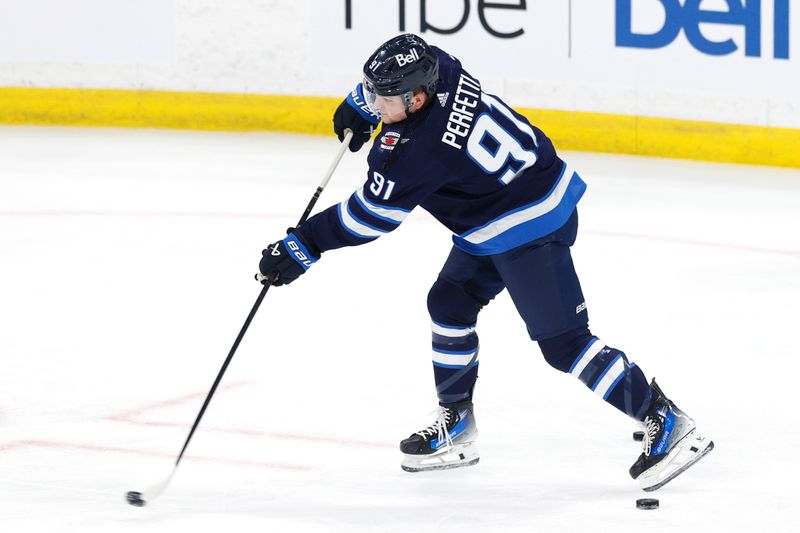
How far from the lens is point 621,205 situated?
721 centimetres

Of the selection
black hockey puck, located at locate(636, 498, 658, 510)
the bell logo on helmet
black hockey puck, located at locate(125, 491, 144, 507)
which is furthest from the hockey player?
black hockey puck, located at locate(125, 491, 144, 507)

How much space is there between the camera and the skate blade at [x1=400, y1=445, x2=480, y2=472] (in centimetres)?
358

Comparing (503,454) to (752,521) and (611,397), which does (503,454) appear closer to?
(611,397)

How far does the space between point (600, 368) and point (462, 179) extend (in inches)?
20.7

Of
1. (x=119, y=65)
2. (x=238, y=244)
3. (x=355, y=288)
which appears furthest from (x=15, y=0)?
(x=355, y=288)

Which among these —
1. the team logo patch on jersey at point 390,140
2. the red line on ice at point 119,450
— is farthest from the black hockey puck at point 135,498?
the team logo patch on jersey at point 390,140

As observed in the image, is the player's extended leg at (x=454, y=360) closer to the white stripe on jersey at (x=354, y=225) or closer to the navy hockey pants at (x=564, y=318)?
the navy hockey pants at (x=564, y=318)

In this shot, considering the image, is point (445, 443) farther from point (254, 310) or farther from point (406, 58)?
point (406, 58)

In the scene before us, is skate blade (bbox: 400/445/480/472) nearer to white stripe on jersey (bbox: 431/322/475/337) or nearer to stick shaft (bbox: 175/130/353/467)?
white stripe on jersey (bbox: 431/322/475/337)

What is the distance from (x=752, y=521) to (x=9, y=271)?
3.39 m

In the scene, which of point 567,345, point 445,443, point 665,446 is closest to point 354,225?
point 567,345

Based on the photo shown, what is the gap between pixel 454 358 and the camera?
12.0ft

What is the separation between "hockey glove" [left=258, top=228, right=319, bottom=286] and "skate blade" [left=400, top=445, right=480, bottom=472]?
1.91 ft

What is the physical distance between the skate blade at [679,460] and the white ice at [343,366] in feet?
0.12
